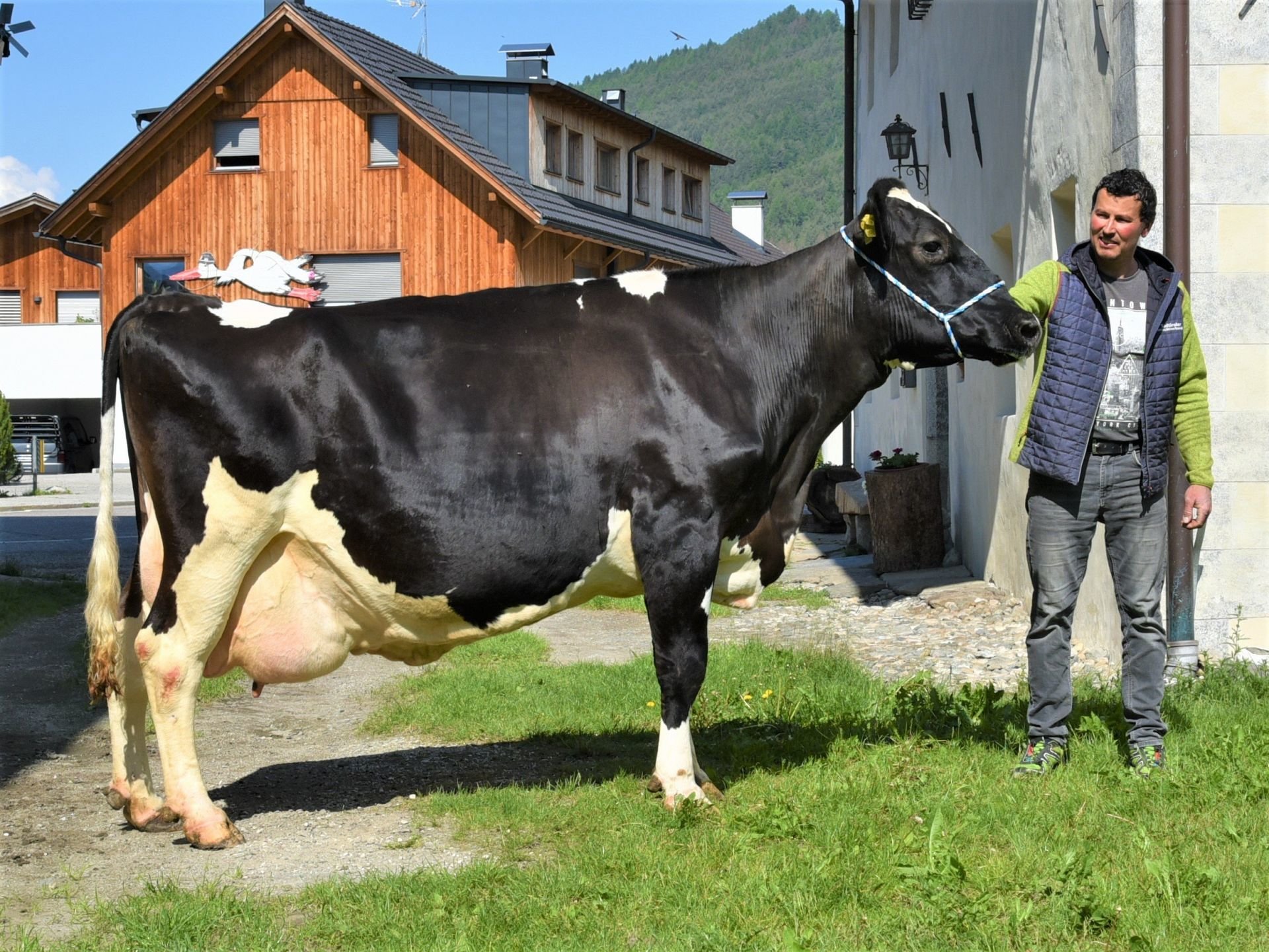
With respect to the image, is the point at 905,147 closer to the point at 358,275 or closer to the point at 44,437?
the point at 358,275

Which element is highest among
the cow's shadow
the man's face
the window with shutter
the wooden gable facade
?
the window with shutter

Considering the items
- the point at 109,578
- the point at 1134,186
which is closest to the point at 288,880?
the point at 109,578

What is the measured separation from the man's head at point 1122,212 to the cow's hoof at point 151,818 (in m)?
4.11

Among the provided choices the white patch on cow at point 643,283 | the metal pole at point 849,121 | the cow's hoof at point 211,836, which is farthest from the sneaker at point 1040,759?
the metal pole at point 849,121

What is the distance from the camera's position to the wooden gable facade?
4122 centimetres

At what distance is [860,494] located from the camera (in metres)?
15.8

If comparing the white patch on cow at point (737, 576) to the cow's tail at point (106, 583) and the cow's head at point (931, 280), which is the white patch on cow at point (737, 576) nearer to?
the cow's head at point (931, 280)

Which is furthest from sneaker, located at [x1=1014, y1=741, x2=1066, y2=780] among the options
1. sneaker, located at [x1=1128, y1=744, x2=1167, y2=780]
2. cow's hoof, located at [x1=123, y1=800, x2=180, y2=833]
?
cow's hoof, located at [x1=123, y1=800, x2=180, y2=833]

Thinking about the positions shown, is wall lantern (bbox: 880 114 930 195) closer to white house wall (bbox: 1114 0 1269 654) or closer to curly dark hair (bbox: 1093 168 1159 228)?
white house wall (bbox: 1114 0 1269 654)

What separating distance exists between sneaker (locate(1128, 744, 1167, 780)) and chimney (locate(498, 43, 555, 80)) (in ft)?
89.1

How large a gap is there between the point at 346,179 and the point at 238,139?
8.58 feet

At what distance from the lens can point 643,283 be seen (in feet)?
18.9

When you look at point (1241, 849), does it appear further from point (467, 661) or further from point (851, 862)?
point (467, 661)

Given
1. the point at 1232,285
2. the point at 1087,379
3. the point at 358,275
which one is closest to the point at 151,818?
the point at 1087,379
